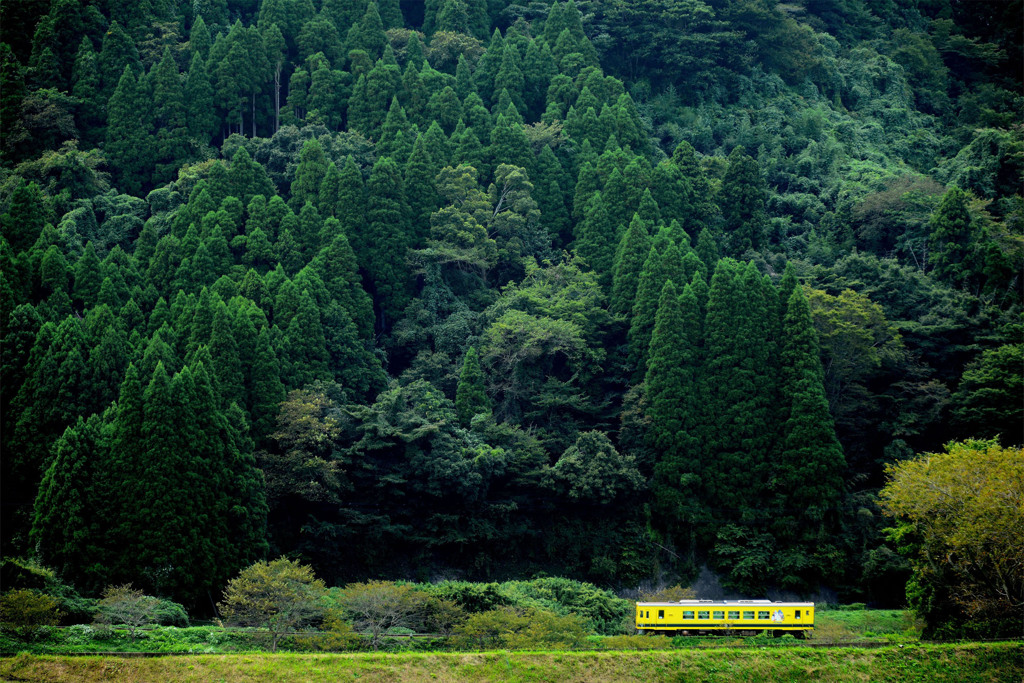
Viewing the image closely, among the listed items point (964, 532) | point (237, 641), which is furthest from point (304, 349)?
point (964, 532)

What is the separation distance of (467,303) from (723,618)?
756 inches

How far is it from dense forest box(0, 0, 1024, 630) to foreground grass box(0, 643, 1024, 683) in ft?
20.6

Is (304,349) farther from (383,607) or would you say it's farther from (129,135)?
(129,135)

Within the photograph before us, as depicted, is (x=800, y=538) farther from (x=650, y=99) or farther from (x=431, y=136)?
(x=650, y=99)

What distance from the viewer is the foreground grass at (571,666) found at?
91.2 feet

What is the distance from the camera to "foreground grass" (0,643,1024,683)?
27.8m

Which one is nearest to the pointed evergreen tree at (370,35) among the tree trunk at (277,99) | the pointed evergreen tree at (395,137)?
the tree trunk at (277,99)

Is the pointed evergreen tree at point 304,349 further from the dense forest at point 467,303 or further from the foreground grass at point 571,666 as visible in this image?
the foreground grass at point 571,666

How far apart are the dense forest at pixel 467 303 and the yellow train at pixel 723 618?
6.01 meters

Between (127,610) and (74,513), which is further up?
(74,513)

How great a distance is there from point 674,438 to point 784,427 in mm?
3823

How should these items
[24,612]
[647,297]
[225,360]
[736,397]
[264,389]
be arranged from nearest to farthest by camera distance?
[24,612]
[225,360]
[264,389]
[736,397]
[647,297]

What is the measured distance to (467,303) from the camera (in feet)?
160

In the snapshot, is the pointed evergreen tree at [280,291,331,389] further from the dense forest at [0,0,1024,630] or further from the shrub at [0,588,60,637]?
the shrub at [0,588,60,637]
